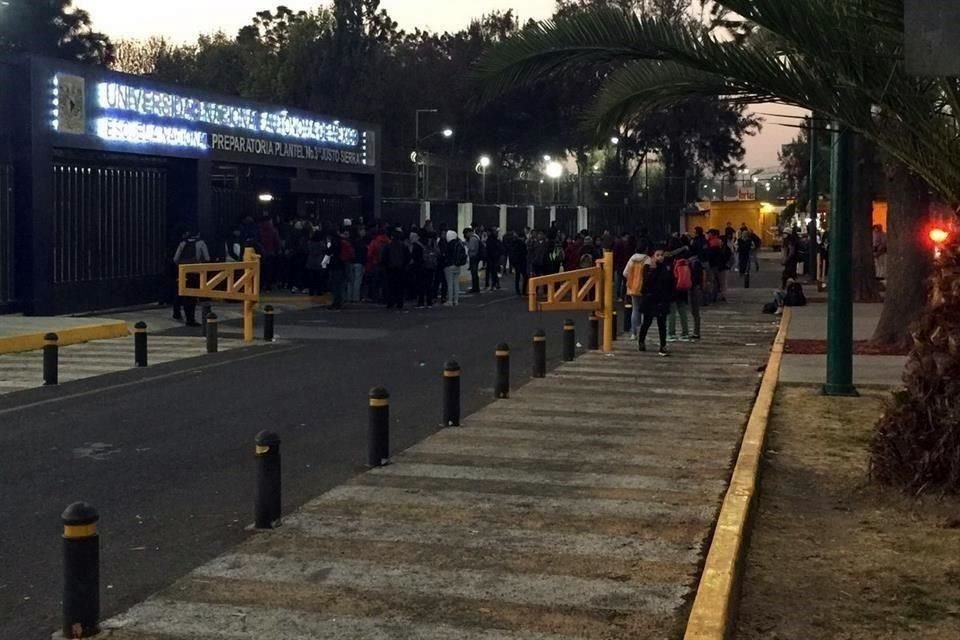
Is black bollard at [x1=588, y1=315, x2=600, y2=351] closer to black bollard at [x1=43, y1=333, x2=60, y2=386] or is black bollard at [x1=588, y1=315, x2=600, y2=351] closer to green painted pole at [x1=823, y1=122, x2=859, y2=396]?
green painted pole at [x1=823, y1=122, x2=859, y2=396]

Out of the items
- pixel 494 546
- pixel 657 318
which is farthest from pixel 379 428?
pixel 657 318

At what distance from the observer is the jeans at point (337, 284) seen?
2686cm

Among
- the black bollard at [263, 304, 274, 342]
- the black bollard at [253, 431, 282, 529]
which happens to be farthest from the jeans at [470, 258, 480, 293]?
the black bollard at [253, 431, 282, 529]

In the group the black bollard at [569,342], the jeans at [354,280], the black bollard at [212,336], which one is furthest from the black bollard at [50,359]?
the jeans at [354,280]

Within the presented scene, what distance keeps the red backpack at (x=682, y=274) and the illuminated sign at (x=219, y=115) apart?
11.6 meters

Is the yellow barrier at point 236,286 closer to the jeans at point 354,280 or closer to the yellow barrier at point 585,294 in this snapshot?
the yellow barrier at point 585,294

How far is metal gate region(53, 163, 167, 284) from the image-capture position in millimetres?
23672

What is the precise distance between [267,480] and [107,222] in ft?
61.0

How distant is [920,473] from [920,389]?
543mm

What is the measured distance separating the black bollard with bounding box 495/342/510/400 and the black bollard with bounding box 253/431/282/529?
17.8 feet

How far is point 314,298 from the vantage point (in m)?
28.5

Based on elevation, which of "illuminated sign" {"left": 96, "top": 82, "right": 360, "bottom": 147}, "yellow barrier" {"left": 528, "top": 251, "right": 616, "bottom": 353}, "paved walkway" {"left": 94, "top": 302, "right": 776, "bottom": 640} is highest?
"illuminated sign" {"left": 96, "top": 82, "right": 360, "bottom": 147}

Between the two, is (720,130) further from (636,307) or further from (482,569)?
(482,569)

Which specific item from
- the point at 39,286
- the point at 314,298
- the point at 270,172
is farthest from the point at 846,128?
the point at 270,172
